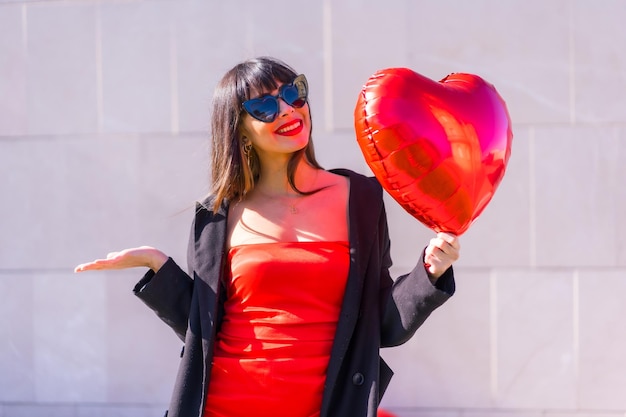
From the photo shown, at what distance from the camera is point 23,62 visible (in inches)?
161

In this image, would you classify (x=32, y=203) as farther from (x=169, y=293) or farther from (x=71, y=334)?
(x=169, y=293)

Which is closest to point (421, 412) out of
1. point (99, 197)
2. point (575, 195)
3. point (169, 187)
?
point (575, 195)

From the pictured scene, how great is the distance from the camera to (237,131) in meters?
2.62

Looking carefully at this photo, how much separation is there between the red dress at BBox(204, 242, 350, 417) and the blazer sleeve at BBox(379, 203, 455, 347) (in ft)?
0.45

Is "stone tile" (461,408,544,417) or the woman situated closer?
the woman

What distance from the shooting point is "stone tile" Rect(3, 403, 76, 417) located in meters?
4.15

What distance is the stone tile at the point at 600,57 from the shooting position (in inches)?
147

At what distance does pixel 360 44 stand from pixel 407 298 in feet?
5.55

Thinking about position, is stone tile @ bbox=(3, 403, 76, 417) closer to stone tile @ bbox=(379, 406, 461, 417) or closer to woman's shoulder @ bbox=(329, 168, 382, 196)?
stone tile @ bbox=(379, 406, 461, 417)

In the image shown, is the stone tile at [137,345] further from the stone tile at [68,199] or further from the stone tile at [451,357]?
the stone tile at [451,357]

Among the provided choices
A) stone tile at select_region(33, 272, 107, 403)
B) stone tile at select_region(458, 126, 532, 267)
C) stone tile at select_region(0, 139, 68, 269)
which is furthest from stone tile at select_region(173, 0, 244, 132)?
stone tile at select_region(458, 126, 532, 267)

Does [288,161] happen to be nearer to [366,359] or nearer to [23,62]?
[366,359]

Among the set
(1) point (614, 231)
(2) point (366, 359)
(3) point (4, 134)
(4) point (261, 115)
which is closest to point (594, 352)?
(1) point (614, 231)

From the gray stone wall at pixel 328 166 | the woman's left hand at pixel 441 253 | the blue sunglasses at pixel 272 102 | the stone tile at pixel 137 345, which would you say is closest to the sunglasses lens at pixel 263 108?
the blue sunglasses at pixel 272 102
